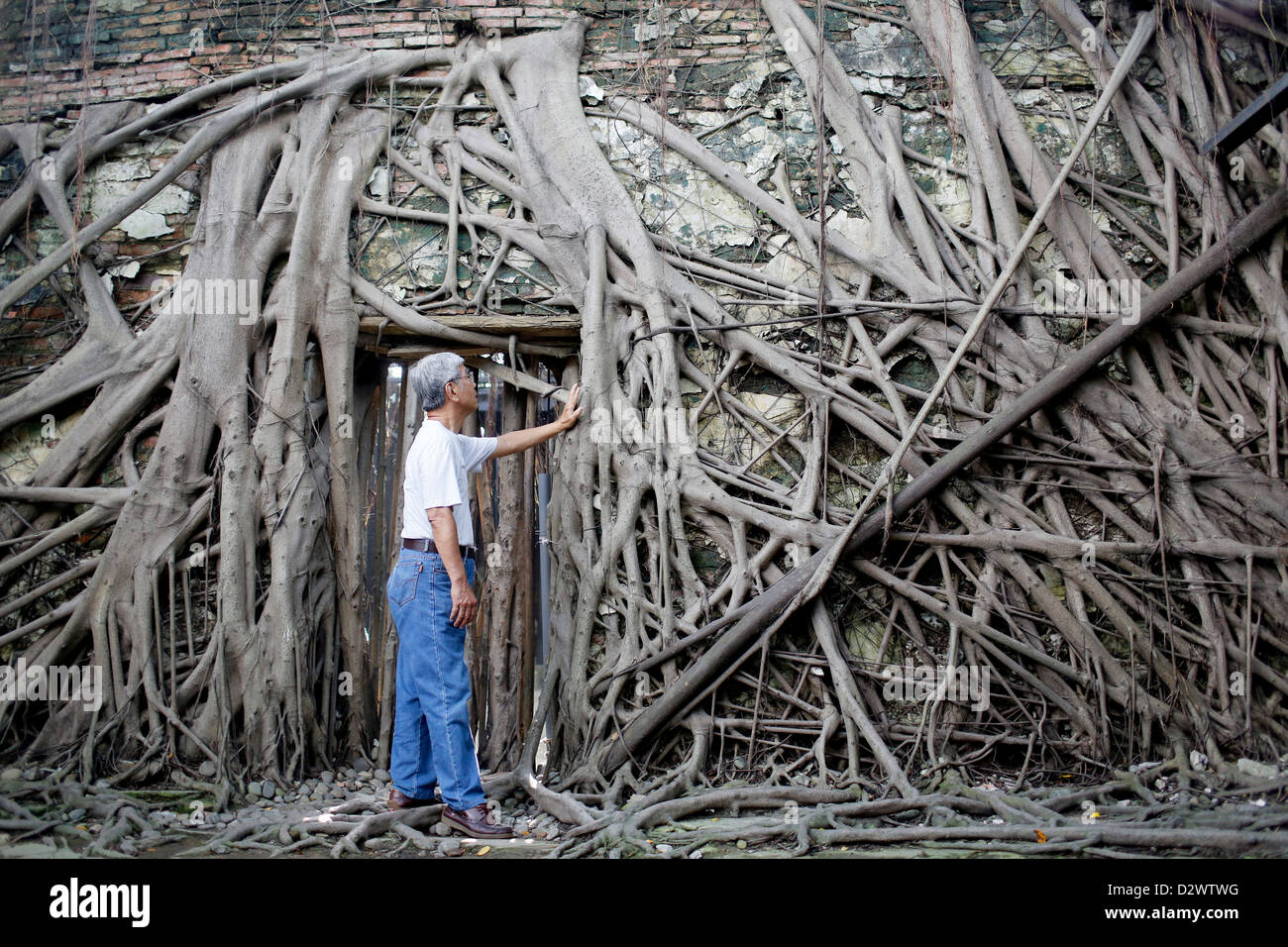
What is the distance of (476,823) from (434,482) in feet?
3.73

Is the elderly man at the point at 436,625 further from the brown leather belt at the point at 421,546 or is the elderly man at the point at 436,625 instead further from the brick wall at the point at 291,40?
the brick wall at the point at 291,40

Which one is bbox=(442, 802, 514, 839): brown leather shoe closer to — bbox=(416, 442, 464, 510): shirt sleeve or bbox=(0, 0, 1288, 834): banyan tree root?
bbox=(0, 0, 1288, 834): banyan tree root

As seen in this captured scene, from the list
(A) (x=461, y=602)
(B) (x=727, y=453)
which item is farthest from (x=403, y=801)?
(B) (x=727, y=453)

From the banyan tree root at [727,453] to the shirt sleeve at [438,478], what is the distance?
0.84 metres

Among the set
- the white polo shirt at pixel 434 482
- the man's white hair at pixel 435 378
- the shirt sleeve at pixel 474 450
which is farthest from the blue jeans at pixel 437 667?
the man's white hair at pixel 435 378

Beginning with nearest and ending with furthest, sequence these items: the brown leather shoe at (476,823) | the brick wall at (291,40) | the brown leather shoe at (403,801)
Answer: the brown leather shoe at (476,823)
the brown leather shoe at (403,801)
the brick wall at (291,40)

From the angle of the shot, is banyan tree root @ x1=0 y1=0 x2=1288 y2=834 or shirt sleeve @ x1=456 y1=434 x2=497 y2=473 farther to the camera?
banyan tree root @ x1=0 y1=0 x2=1288 y2=834

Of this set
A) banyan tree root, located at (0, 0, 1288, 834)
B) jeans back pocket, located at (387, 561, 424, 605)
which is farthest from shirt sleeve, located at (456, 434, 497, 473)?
banyan tree root, located at (0, 0, 1288, 834)

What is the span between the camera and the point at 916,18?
4188mm

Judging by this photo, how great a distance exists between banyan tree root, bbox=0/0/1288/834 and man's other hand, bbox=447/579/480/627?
30.1 inches

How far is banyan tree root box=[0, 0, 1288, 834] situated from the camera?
3494mm

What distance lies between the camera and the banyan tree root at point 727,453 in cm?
349

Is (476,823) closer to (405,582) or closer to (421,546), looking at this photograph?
(405,582)

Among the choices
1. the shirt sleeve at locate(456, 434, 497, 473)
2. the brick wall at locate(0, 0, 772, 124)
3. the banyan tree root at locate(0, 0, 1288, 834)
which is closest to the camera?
the shirt sleeve at locate(456, 434, 497, 473)
